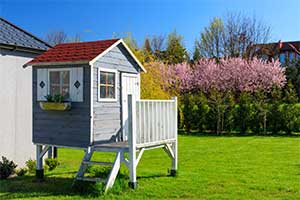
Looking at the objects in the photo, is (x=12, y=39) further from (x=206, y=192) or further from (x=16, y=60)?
(x=206, y=192)

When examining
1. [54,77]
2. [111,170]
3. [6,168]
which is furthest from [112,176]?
[6,168]

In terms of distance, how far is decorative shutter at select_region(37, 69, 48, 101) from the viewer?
7371 millimetres

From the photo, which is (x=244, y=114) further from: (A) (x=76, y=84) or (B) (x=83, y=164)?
(B) (x=83, y=164)

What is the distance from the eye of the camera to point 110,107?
7336 mm

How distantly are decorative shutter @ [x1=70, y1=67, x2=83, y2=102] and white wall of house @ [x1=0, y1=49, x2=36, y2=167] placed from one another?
2614 millimetres

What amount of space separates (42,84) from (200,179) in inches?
151

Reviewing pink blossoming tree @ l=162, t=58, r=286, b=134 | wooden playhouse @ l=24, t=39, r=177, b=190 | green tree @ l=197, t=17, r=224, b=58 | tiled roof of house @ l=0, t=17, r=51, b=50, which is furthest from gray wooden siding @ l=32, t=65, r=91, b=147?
green tree @ l=197, t=17, r=224, b=58

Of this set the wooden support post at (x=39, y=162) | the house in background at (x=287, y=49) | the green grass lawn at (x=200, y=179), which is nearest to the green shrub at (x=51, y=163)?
the green grass lawn at (x=200, y=179)

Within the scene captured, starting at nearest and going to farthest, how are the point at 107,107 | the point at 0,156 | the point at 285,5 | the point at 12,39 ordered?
the point at 107,107 < the point at 0,156 < the point at 12,39 < the point at 285,5

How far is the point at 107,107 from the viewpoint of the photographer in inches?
284

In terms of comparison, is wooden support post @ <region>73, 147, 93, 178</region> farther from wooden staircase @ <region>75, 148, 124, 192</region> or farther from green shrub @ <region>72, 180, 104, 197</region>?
green shrub @ <region>72, 180, 104, 197</region>

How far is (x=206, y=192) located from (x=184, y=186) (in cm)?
59

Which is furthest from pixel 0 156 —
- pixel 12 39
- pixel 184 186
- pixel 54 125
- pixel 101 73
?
pixel 184 186

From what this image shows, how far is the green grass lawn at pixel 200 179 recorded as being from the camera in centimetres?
621
